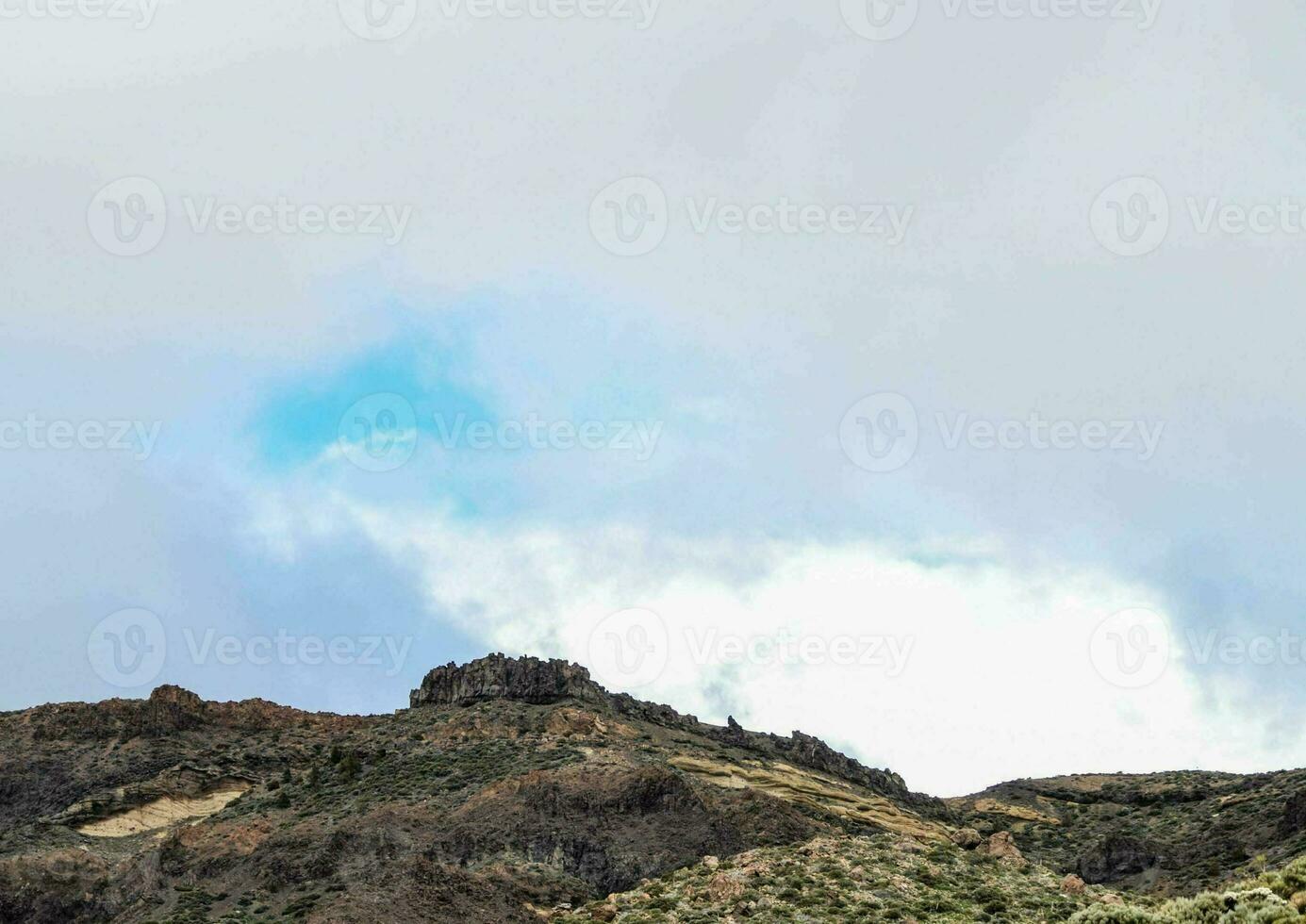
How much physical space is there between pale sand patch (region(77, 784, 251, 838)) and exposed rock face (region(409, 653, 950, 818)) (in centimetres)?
A: 1528

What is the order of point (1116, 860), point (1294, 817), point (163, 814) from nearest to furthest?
point (1294, 817) < point (1116, 860) < point (163, 814)

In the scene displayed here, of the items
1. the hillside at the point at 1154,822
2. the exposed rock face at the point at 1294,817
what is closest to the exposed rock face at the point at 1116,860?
the hillside at the point at 1154,822

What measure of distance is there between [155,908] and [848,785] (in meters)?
38.6

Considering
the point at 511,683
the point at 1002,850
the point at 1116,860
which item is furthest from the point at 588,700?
the point at 1116,860

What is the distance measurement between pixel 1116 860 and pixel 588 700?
33.7 meters

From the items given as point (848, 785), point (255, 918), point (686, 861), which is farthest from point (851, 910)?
point (848, 785)

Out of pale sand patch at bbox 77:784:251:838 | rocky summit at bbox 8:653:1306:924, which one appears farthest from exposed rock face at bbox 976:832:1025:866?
pale sand patch at bbox 77:784:251:838

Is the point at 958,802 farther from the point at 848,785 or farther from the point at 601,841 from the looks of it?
the point at 601,841

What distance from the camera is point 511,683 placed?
82.5 m

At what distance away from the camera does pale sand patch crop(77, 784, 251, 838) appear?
2719 inches

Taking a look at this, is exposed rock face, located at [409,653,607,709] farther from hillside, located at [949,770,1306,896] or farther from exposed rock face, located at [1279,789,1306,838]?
exposed rock face, located at [1279,789,1306,838]

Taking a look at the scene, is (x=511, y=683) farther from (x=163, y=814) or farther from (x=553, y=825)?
(x=553, y=825)

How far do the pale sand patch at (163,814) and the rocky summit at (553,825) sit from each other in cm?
15

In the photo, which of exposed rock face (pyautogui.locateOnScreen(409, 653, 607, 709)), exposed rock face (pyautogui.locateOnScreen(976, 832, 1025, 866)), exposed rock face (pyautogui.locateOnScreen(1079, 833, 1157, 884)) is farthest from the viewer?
exposed rock face (pyautogui.locateOnScreen(409, 653, 607, 709))
